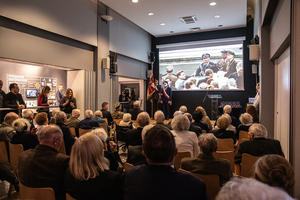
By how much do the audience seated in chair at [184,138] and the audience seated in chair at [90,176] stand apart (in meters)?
1.30

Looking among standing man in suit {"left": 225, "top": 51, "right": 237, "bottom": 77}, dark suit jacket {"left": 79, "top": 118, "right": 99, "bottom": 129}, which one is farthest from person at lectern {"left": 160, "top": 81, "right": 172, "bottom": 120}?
dark suit jacket {"left": 79, "top": 118, "right": 99, "bottom": 129}

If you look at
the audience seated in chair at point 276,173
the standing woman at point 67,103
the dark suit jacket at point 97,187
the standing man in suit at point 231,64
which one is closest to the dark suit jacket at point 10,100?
the standing woman at point 67,103

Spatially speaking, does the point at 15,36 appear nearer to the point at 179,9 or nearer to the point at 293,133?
the point at 179,9

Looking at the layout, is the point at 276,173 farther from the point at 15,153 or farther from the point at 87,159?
the point at 15,153

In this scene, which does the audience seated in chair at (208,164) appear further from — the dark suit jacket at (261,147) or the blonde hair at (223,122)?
the blonde hair at (223,122)

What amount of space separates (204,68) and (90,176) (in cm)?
931

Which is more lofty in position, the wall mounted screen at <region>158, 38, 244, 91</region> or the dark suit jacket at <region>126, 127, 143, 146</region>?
the wall mounted screen at <region>158, 38, 244, 91</region>

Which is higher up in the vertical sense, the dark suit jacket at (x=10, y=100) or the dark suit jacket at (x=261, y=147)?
the dark suit jacket at (x=10, y=100)

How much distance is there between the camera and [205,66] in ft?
32.9

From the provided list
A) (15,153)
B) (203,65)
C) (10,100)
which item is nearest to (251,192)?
(15,153)

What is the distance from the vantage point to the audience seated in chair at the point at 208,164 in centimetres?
176

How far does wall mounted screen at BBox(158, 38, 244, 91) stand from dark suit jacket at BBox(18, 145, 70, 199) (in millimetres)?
9062

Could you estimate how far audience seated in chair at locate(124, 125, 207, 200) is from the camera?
1153 millimetres

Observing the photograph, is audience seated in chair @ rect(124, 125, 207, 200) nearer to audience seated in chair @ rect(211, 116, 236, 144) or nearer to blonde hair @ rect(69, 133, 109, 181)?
blonde hair @ rect(69, 133, 109, 181)
